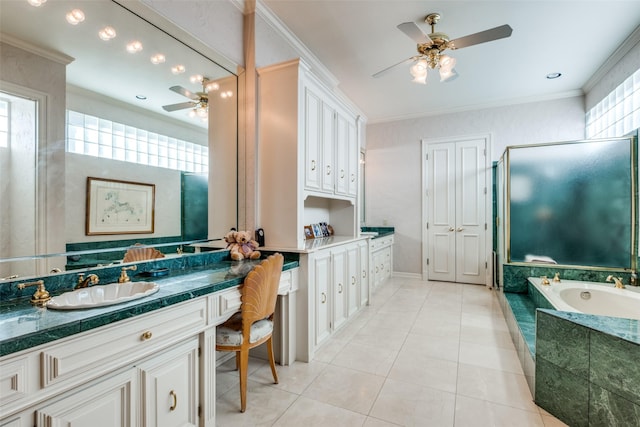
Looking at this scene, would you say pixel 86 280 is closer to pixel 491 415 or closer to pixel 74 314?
pixel 74 314

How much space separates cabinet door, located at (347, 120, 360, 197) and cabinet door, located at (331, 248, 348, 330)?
2.86 ft

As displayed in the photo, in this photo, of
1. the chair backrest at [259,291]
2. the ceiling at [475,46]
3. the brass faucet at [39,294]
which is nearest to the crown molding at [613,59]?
the ceiling at [475,46]

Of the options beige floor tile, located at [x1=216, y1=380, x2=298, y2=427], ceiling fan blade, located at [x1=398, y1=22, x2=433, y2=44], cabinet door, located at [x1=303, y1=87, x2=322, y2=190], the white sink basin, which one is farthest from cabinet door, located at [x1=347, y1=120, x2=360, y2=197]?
the white sink basin

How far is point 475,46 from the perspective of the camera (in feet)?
10.3

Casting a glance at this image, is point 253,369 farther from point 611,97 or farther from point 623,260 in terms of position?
point 611,97

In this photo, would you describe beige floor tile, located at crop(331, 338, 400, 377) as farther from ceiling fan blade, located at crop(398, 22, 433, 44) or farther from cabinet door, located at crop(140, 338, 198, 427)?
ceiling fan blade, located at crop(398, 22, 433, 44)

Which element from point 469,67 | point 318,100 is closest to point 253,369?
point 318,100

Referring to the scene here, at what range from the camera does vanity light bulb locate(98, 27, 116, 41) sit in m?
1.57

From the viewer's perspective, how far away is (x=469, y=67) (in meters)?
3.61

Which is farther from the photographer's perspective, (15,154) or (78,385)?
(15,154)

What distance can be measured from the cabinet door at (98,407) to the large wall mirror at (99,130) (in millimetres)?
631

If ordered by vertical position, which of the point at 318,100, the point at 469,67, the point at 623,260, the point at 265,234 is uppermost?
the point at 469,67

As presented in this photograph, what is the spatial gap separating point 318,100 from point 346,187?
1022 millimetres

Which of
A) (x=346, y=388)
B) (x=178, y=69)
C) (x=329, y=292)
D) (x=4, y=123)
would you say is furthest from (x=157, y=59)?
(x=346, y=388)
